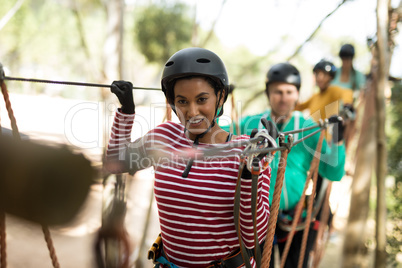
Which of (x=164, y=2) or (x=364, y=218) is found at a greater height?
(x=164, y=2)

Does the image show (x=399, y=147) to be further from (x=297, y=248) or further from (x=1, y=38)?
(x=1, y=38)

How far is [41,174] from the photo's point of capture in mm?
608

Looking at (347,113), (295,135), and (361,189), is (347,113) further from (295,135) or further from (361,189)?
(295,135)

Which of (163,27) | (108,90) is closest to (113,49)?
(108,90)

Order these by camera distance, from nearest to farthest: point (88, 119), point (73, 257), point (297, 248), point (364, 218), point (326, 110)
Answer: point (297, 248) < point (364, 218) < point (326, 110) < point (73, 257) < point (88, 119)

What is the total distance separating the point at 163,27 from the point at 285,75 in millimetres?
14541

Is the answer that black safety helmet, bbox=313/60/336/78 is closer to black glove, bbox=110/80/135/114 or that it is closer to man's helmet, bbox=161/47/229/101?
man's helmet, bbox=161/47/229/101

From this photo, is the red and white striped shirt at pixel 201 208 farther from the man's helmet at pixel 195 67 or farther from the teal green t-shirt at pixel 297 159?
the teal green t-shirt at pixel 297 159

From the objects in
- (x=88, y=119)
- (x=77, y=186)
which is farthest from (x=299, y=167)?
(x=88, y=119)

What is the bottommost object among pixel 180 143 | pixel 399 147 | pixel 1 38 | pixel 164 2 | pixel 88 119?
pixel 180 143

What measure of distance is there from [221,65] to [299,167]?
3.99 feet

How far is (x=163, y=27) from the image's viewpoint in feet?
52.5

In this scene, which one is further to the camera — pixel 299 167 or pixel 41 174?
Result: pixel 299 167

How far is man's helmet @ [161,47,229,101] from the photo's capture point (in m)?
1.37
